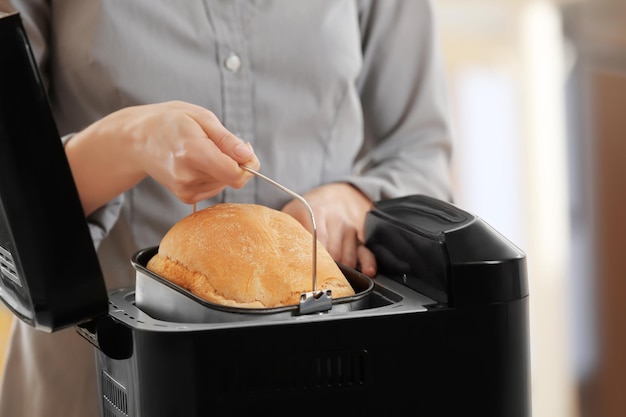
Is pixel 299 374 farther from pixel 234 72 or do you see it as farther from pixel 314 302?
pixel 234 72

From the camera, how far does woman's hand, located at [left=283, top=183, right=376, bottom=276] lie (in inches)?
30.9

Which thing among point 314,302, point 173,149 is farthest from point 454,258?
point 173,149

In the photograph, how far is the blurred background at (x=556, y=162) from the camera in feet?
7.78

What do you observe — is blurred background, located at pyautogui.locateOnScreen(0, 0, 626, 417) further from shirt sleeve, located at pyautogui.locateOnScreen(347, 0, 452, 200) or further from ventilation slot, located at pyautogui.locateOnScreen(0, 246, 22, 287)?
ventilation slot, located at pyautogui.locateOnScreen(0, 246, 22, 287)

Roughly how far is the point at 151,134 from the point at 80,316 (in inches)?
6.1

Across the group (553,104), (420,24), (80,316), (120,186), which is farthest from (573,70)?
(80,316)

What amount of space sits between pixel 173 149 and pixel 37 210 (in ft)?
0.39

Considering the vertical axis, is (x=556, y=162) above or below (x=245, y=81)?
below

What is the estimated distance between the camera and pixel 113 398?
63cm

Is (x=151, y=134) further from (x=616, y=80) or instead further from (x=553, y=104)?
(x=553, y=104)

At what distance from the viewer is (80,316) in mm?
599

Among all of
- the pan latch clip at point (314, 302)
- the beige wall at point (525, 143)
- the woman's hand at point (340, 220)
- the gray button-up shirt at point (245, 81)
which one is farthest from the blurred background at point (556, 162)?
the pan latch clip at point (314, 302)

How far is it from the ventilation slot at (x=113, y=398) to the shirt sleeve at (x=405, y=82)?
20.0 inches

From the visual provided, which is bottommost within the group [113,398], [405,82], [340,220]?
[113,398]
